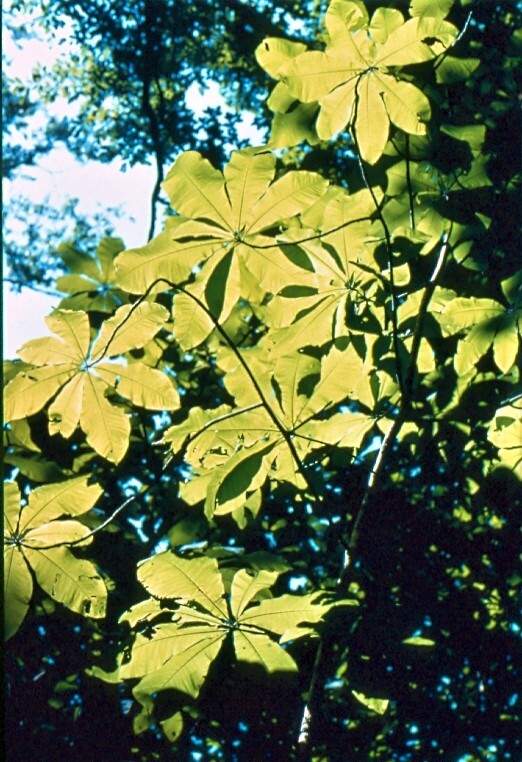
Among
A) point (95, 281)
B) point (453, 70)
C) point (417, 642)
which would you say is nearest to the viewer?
point (453, 70)

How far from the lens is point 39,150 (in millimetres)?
5605

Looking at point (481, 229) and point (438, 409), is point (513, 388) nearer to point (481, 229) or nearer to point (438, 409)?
point (438, 409)

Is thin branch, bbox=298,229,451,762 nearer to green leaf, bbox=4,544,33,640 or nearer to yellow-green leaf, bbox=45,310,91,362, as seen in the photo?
green leaf, bbox=4,544,33,640

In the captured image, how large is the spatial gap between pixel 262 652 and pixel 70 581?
45 cm

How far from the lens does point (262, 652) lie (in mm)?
1512

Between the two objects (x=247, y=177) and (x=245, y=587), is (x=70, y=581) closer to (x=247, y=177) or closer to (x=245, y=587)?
(x=245, y=587)

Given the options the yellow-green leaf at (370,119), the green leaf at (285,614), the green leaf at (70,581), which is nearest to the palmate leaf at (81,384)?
the green leaf at (70,581)

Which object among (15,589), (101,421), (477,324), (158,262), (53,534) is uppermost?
(477,324)

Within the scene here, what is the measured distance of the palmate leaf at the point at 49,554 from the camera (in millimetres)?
1550

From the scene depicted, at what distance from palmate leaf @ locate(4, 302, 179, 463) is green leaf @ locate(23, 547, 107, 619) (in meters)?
0.25

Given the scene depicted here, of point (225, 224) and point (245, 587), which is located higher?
point (225, 224)

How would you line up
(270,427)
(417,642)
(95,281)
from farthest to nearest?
1. (95,281)
2. (417,642)
3. (270,427)

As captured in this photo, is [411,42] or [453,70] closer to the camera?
[411,42]

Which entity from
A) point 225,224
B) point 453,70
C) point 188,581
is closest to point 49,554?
point 188,581
